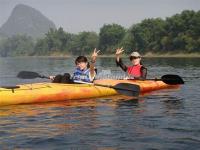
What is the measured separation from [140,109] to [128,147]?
4.48 m

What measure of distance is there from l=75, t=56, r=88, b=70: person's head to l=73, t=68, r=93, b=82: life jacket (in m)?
0.18

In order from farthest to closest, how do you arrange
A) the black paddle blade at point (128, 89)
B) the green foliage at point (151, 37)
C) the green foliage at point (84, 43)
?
the green foliage at point (84, 43), the green foliage at point (151, 37), the black paddle blade at point (128, 89)

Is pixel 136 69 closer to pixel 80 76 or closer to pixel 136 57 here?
pixel 136 57

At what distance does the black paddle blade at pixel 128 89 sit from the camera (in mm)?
14305

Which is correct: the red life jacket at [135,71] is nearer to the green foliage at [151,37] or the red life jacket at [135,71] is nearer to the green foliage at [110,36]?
the green foliage at [151,37]

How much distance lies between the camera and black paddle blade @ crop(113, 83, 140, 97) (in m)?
14.3

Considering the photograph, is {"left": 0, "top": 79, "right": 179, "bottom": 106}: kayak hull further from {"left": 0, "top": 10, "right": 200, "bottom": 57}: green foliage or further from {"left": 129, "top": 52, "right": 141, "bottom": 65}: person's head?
{"left": 0, "top": 10, "right": 200, "bottom": 57}: green foliage

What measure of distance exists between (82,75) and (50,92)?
1553mm

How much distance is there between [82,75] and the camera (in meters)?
14.6

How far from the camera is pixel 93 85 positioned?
14.9 metres

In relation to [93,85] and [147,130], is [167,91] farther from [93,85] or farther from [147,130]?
[147,130]

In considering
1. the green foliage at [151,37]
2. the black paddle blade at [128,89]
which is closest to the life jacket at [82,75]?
the black paddle blade at [128,89]

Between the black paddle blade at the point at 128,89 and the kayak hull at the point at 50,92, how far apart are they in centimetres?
61

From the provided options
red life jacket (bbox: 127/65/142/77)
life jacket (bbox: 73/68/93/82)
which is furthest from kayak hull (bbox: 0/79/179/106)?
red life jacket (bbox: 127/65/142/77)
